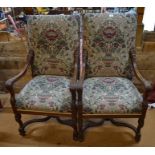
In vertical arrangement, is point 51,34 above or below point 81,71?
above

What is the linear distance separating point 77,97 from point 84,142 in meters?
0.52

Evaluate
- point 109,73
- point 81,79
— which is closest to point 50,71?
point 81,79

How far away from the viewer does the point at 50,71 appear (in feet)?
6.31

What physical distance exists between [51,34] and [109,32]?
0.55m

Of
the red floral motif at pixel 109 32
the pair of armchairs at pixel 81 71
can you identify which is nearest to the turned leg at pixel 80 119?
the pair of armchairs at pixel 81 71

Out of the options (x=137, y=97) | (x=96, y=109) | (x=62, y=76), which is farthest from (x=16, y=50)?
(x=137, y=97)

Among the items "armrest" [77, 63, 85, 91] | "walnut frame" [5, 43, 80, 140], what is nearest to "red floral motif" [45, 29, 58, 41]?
"walnut frame" [5, 43, 80, 140]

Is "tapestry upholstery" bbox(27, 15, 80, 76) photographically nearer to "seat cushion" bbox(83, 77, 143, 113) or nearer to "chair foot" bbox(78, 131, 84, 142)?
"seat cushion" bbox(83, 77, 143, 113)

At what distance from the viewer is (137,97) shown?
1.57 meters

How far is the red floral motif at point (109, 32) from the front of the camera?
1.74 meters

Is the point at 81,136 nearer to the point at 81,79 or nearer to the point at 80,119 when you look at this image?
the point at 80,119

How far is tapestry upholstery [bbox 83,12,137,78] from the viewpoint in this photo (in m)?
1.72
